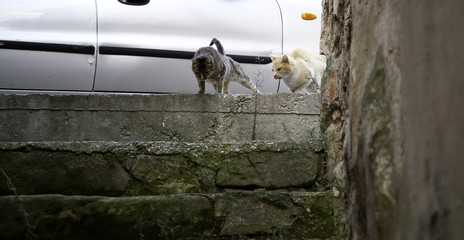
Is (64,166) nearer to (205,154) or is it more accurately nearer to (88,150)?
(88,150)

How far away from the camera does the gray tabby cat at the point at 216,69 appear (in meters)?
3.96

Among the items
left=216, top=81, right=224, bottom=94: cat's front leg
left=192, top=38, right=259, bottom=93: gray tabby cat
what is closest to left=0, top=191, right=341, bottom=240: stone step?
left=192, top=38, right=259, bottom=93: gray tabby cat

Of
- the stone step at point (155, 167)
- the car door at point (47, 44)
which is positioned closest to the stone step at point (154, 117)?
the car door at point (47, 44)

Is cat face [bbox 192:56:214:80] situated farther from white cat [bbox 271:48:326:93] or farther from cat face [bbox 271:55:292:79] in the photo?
white cat [bbox 271:48:326:93]

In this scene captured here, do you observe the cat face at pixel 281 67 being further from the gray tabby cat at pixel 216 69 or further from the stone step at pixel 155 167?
the stone step at pixel 155 167

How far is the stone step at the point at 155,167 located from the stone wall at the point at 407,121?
91 cm

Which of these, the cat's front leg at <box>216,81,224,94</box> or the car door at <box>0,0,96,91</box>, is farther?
the cat's front leg at <box>216,81,224,94</box>

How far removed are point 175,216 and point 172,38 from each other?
2.11 metres

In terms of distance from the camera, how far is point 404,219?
1.13m

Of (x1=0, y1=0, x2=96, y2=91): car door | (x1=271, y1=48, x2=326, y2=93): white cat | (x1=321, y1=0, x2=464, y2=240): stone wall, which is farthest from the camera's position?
(x1=271, y1=48, x2=326, y2=93): white cat

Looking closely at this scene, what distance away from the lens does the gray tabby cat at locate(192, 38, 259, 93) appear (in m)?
3.96

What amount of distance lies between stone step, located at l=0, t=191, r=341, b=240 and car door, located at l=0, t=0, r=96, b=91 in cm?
177

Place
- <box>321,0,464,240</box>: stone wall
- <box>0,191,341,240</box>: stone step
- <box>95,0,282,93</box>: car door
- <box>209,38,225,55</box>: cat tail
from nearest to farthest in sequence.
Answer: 1. <box>321,0,464,240</box>: stone wall
2. <box>0,191,341,240</box>: stone step
3. <box>95,0,282,93</box>: car door
4. <box>209,38,225,55</box>: cat tail

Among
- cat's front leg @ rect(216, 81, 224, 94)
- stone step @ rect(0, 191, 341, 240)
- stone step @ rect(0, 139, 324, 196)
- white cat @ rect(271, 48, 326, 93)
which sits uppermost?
white cat @ rect(271, 48, 326, 93)
